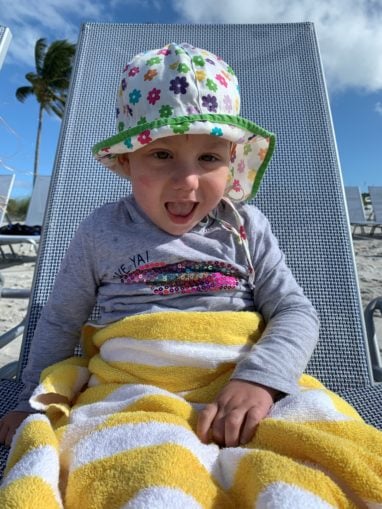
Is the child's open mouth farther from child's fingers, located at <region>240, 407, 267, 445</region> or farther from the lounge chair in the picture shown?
the lounge chair

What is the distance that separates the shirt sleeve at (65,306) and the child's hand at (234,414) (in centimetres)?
52

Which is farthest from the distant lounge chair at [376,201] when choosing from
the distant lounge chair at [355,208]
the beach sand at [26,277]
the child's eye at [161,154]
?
the child's eye at [161,154]

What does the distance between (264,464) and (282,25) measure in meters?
2.12

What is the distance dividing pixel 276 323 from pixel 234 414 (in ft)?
1.02

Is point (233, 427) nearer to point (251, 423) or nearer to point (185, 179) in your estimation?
point (251, 423)

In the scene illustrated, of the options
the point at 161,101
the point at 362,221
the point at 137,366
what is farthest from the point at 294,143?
the point at 362,221

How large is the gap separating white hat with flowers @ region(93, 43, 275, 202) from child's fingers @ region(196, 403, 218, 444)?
59 centimetres

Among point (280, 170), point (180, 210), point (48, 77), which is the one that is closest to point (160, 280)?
point (180, 210)

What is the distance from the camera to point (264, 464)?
67cm

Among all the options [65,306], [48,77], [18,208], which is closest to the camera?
[65,306]

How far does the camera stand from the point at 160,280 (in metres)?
1.17

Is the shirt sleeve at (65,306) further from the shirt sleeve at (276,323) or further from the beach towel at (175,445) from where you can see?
the shirt sleeve at (276,323)

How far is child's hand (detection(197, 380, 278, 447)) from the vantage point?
825 millimetres

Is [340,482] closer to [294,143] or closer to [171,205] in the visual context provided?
[171,205]
